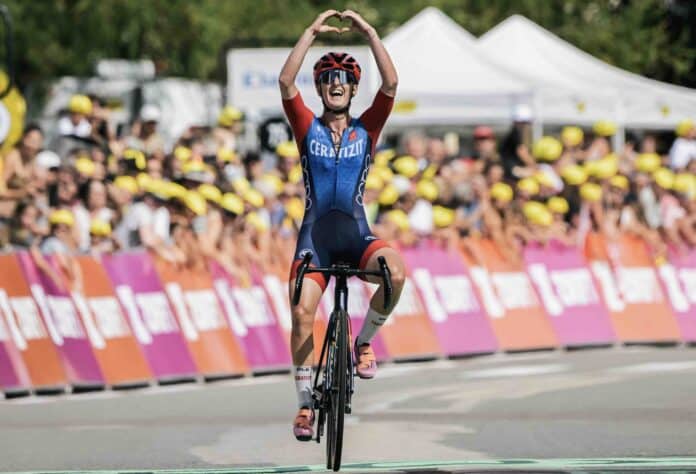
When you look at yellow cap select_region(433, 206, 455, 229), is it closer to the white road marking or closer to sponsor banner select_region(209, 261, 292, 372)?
the white road marking

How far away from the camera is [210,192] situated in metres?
19.1

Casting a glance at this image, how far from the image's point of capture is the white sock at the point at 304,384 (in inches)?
465

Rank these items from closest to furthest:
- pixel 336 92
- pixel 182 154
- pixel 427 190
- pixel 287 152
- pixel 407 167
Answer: pixel 336 92 → pixel 182 154 → pixel 427 190 → pixel 287 152 → pixel 407 167

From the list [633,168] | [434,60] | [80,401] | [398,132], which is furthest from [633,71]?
[80,401]

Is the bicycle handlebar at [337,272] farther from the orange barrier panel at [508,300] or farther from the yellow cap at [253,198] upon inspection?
the orange barrier panel at [508,300]

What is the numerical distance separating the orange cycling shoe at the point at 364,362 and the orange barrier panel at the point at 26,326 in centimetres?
584

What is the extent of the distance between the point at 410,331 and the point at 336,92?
867cm

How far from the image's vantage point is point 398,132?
30500 mm

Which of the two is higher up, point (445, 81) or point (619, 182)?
point (445, 81)

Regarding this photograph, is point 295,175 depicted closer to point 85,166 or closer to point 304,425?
point 85,166

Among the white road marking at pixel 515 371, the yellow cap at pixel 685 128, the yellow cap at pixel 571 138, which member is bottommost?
the white road marking at pixel 515 371

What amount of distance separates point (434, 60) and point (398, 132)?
3120 mm

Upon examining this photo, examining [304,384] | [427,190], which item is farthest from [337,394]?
[427,190]

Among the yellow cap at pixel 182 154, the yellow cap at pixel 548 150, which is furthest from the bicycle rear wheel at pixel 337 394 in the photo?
the yellow cap at pixel 548 150
